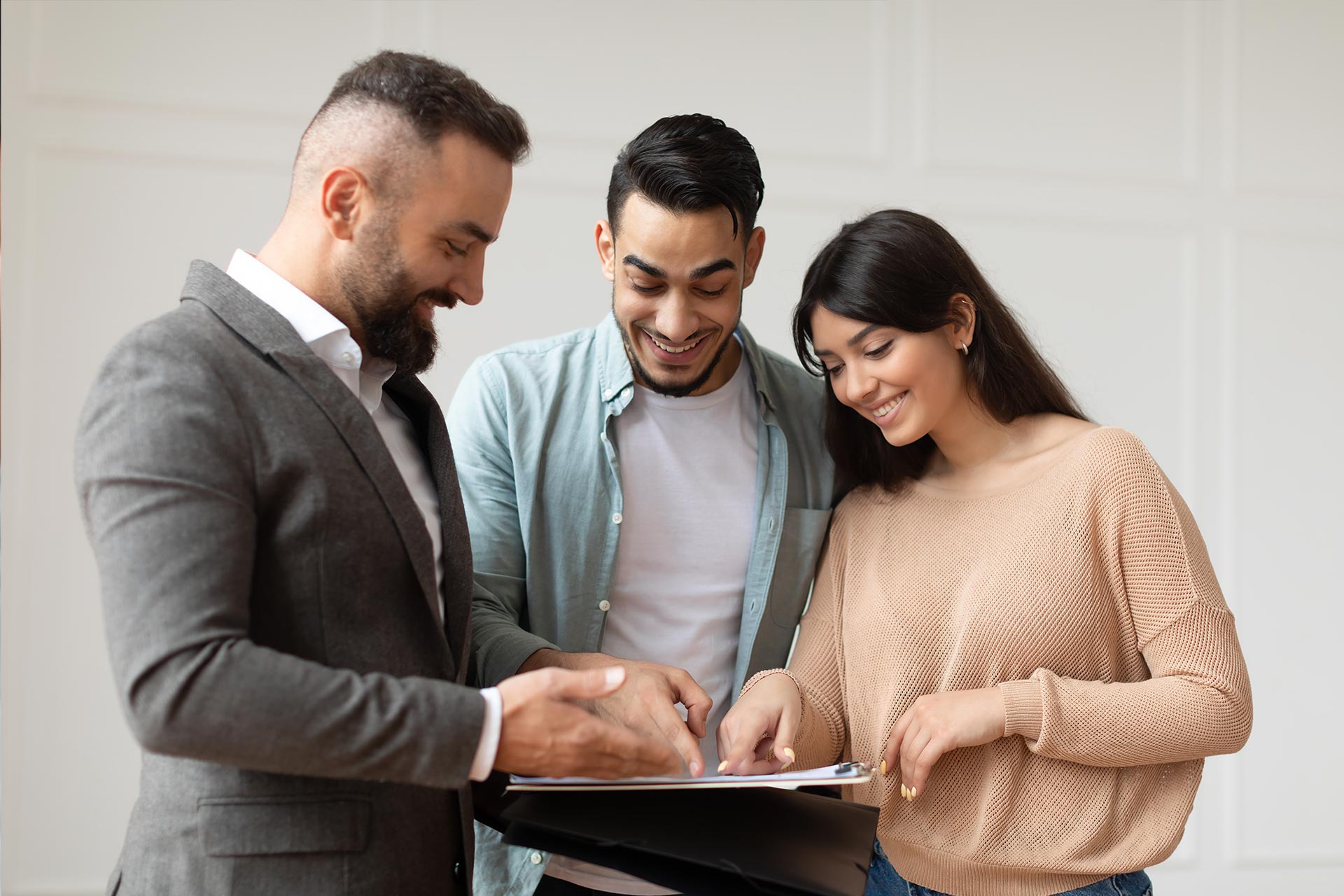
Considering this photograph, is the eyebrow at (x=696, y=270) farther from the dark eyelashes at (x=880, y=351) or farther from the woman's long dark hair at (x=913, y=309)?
the dark eyelashes at (x=880, y=351)

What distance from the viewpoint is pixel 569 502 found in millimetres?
1719

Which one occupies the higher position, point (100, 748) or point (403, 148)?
point (403, 148)

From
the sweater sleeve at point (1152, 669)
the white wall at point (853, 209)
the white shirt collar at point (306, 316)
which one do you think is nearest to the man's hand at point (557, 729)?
the white shirt collar at point (306, 316)

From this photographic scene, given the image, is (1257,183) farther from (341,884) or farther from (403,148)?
(341,884)

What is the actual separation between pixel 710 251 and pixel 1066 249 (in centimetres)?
212

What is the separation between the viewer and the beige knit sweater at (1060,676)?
1.44m

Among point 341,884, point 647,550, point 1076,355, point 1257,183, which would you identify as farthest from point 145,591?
point 1257,183

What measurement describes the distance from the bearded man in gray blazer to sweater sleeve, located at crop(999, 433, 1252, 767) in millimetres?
595

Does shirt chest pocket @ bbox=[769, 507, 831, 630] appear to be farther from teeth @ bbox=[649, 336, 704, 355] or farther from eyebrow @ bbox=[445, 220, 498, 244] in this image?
eyebrow @ bbox=[445, 220, 498, 244]

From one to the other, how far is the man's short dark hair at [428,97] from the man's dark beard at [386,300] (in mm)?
143

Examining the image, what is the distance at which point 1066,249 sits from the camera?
3.35 m

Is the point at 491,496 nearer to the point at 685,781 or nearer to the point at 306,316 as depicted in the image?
the point at 306,316

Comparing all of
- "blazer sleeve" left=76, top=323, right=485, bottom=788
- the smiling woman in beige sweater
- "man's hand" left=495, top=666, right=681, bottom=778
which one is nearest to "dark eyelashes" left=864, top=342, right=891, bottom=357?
the smiling woman in beige sweater

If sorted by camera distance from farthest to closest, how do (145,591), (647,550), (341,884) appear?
(647,550) → (341,884) → (145,591)
